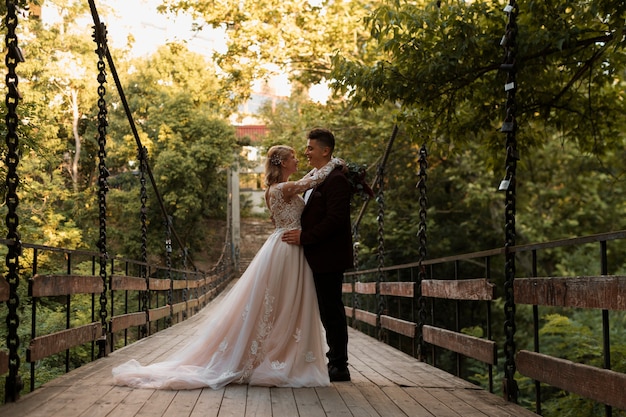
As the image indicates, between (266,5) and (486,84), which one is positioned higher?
(266,5)

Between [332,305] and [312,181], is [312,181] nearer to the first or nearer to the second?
[312,181]

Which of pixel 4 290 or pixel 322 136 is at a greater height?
pixel 322 136

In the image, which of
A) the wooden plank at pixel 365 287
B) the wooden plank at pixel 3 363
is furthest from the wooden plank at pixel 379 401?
the wooden plank at pixel 365 287

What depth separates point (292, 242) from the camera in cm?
513

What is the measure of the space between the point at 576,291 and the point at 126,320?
4.95 metres

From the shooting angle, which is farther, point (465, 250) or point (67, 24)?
point (67, 24)

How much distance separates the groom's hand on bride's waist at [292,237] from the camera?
513 cm

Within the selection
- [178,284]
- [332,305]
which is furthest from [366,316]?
[332,305]

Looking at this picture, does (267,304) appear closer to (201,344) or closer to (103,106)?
(201,344)

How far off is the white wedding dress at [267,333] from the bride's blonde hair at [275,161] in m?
0.08

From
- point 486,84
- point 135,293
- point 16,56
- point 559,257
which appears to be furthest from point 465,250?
point 16,56

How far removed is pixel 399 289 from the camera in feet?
25.8

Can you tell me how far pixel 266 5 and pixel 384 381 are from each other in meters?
11.9

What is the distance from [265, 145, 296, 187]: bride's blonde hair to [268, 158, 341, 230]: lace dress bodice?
55 mm
